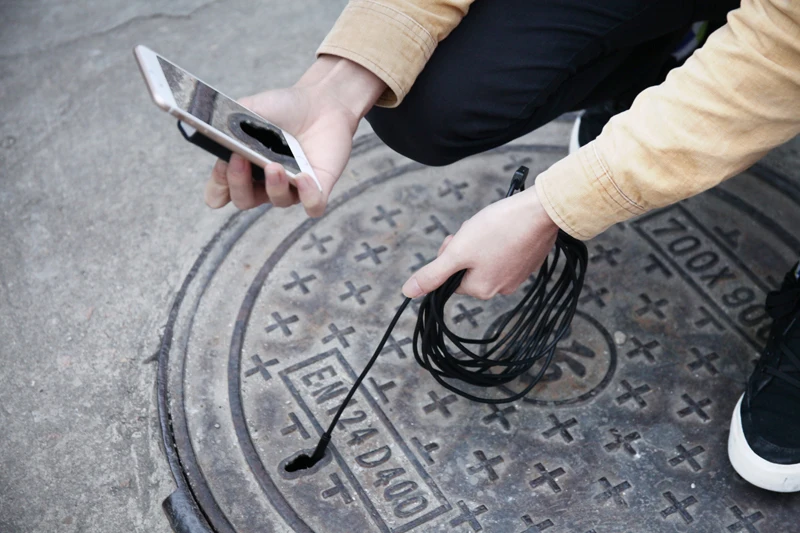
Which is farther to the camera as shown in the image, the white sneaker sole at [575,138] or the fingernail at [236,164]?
the white sneaker sole at [575,138]

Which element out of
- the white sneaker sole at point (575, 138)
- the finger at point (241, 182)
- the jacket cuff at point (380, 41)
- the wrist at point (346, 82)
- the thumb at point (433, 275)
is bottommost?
the white sneaker sole at point (575, 138)

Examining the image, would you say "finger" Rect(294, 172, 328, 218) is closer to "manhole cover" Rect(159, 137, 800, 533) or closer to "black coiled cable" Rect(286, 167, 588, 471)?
"black coiled cable" Rect(286, 167, 588, 471)

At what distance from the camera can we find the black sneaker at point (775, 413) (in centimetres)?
149

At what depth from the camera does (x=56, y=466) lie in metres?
1.55

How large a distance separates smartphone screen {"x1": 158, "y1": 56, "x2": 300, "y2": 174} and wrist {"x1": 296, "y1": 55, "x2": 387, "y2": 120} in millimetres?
163

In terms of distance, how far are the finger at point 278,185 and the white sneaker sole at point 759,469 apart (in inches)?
36.7

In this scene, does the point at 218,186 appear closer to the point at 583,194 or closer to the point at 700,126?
the point at 583,194

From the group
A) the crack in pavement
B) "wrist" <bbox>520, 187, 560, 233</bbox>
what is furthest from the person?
the crack in pavement

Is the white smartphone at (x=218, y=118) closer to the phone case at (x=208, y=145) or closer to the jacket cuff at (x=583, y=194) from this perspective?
the phone case at (x=208, y=145)

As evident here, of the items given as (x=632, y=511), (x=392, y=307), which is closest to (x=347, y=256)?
(x=392, y=307)

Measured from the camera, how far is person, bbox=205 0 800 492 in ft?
3.97

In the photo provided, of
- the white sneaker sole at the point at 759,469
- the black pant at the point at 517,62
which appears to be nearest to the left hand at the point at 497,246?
the black pant at the point at 517,62

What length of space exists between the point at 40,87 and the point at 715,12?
173 centimetres

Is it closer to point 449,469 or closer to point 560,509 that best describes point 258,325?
point 449,469
